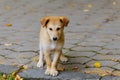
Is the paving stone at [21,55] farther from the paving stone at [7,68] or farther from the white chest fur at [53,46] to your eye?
the white chest fur at [53,46]

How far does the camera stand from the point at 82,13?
29.3 feet

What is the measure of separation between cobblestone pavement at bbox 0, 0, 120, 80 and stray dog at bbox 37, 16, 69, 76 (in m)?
0.14

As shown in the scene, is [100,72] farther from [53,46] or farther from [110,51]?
[110,51]

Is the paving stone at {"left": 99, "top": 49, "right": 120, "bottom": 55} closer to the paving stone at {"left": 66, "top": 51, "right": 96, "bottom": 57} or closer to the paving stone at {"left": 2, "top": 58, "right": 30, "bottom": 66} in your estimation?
the paving stone at {"left": 66, "top": 51, "right": 96, "bottom": 57}

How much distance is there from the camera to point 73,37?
21.9 ft

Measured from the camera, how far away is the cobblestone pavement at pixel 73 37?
4.95m

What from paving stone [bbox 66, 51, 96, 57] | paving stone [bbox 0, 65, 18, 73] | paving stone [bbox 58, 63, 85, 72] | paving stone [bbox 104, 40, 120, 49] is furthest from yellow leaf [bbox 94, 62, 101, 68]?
paving stone [bbox 0, 65, 18, 73]

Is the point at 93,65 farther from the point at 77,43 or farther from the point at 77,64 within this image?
the point at 77,43

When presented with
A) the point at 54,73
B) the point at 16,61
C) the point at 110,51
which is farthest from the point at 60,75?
the point at 110,51

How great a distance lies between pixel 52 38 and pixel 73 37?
2.03m

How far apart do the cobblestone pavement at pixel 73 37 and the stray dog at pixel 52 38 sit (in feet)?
0.47

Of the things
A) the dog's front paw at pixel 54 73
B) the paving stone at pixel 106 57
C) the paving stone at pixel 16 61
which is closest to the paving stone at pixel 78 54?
the paving stone at pixel 106 57

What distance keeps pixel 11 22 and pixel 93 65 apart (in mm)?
3389

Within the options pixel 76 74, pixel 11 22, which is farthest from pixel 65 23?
pixel 11 22
